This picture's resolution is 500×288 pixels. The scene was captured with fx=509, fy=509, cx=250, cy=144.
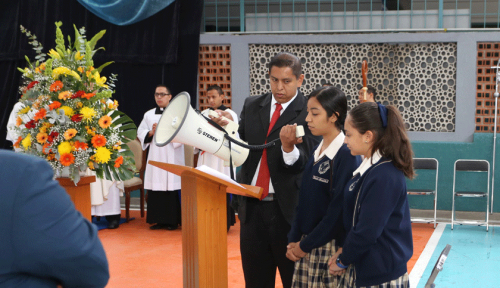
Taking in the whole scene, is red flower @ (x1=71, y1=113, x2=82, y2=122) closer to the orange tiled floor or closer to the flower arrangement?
the flower arrangement

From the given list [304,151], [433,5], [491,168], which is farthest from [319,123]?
[433,5]

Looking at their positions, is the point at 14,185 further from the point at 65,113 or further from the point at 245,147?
the point at 65,113

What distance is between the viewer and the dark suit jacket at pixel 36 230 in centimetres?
92

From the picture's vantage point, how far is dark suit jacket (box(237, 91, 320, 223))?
2420 millimetres

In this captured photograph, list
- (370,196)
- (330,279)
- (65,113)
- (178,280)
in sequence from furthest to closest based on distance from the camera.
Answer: (178,280) < (65,113) < (330,279) < (370,196)

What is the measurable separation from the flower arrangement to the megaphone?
843 millimetres

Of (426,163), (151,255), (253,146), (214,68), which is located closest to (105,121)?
(253,146)

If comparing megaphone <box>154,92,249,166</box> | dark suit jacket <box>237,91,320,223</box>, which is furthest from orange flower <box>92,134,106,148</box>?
dark suit jacket <box>237,91,320,223</box>

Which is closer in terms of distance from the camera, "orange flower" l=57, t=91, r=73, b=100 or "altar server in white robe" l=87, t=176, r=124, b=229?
"orange flower" l=57, t=91, r=73, b=100

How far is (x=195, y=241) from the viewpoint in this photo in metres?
2.16

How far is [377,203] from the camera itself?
6.15 feet

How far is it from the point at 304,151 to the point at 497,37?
489cm

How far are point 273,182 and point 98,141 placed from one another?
1292mm

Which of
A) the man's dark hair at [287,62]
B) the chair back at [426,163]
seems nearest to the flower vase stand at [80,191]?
the man's dark hair at [287,62]
